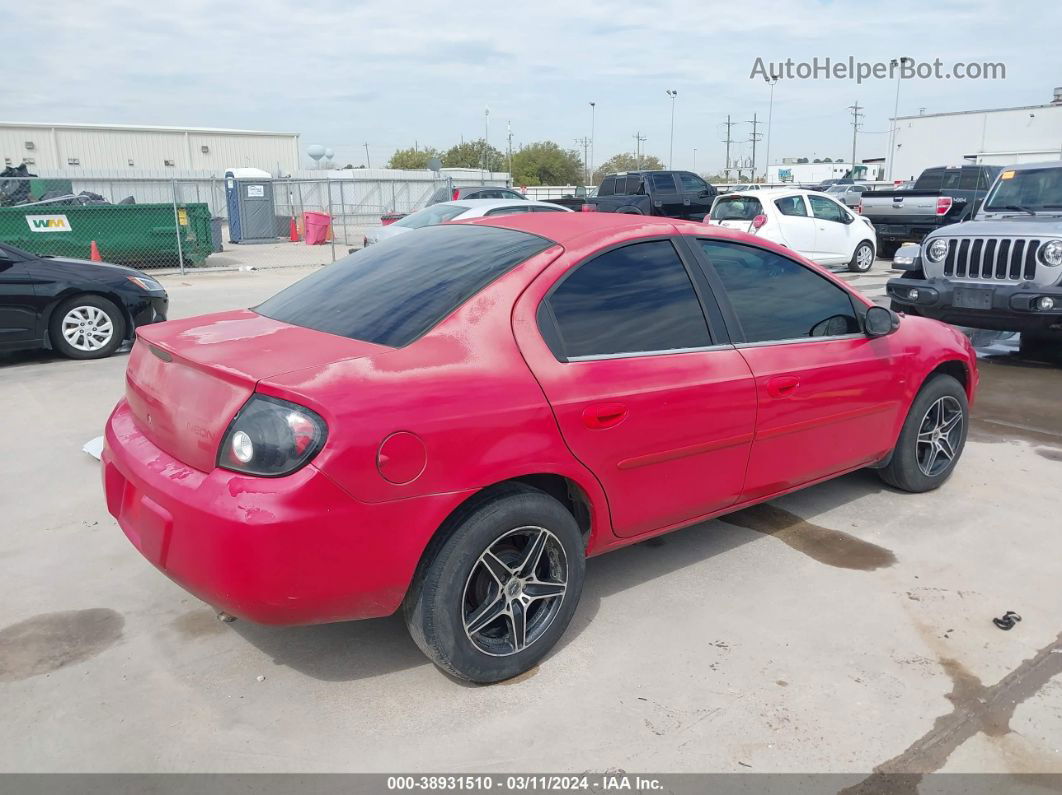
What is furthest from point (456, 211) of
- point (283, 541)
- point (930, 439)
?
point (283, 541)

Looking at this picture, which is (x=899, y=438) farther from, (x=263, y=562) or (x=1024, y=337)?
(x=1024, y=337)

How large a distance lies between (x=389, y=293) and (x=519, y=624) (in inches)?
53.7

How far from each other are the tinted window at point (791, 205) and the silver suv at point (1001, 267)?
594 cm

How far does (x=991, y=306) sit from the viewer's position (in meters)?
7.90

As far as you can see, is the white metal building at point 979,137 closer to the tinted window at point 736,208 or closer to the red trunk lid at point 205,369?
the tinted window at point 736,208

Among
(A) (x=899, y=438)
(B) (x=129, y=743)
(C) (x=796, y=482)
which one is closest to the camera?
(B) (x=129, y=743)

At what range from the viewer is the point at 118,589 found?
375cm

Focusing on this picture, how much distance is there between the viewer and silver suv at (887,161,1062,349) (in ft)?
25.3

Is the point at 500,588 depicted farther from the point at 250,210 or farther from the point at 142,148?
the point at 142,148

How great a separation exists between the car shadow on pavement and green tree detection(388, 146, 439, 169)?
301 ft

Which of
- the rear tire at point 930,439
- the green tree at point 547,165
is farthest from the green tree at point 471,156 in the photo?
the rear tire at point 930,439

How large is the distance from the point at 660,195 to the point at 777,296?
1814 centimetres

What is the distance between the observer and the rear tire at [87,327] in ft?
26.9

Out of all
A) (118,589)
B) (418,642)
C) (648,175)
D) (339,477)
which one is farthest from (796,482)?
(648,175)
